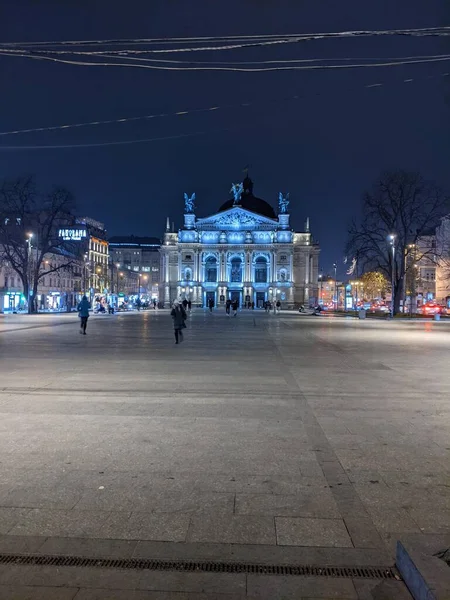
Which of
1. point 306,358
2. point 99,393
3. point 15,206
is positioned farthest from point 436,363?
point 15,206

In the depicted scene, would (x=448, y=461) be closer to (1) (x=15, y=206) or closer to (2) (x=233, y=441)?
(2) (x=233, y=441)

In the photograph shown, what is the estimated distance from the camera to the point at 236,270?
134875mm

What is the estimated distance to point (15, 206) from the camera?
5600cm

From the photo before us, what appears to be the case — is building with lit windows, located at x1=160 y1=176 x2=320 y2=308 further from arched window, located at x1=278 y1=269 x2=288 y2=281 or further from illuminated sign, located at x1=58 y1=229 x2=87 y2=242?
illuminated sign, located at x1=58 y1=229 x2=87 y2=242

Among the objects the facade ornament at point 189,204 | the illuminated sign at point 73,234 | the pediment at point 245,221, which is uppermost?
the facade ornament at point 189,204

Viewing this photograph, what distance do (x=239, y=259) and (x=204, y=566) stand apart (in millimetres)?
130794

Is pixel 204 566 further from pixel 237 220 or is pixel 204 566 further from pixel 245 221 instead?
pixel 245 221

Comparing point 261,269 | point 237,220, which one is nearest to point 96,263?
point 237,220

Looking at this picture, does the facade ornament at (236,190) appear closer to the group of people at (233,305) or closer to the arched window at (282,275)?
the arched window at (282,275)

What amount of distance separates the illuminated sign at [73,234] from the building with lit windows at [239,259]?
7188 centimetres

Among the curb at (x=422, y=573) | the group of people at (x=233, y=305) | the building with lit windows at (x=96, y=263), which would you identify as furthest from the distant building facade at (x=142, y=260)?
the curb at (x=422, y=573)

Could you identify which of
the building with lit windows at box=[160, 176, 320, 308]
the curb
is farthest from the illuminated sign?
the building with lit windows at box=[160, 176, 320, 308]

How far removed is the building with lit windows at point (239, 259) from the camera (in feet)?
433

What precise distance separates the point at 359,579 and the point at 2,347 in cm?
1896
